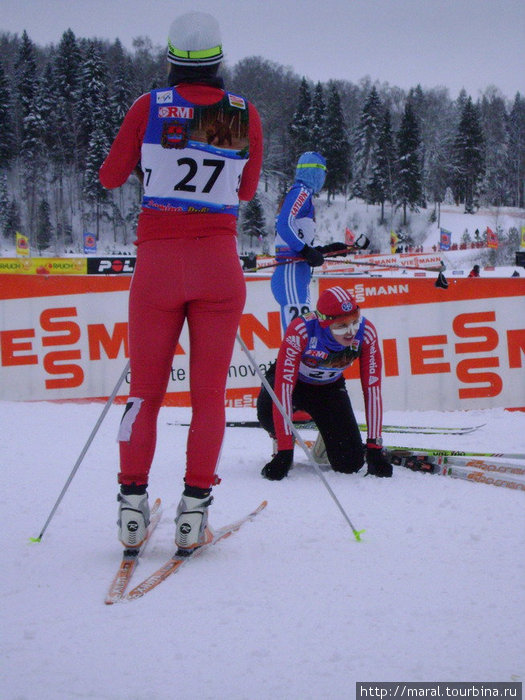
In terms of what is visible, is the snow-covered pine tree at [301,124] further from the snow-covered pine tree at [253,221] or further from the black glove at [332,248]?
the black glove at [332,248]

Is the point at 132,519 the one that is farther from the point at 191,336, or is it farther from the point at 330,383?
the point at 330,383

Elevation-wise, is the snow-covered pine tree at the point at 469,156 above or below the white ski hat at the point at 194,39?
above

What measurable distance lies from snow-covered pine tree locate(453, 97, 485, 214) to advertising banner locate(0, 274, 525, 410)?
53.5 metres

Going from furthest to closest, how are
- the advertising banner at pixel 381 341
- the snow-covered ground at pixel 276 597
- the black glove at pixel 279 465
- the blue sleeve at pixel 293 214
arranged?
1. the advertising banner at pixel 381 341
2. the blue sleeve at pixel 293 214
3. the black glove at pixel 279 465
4. the snow-covered ground at pixel 276 597

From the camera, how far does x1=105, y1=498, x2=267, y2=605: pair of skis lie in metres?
1.78

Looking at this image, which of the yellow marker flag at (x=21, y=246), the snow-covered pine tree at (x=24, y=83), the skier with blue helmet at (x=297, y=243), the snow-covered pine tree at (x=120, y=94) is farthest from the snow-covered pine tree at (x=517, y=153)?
the skier with blue helmet at (x=297, y=243)

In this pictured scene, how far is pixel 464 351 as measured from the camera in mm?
6613

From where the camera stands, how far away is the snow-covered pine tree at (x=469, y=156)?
2205 inches

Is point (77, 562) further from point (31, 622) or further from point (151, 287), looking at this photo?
point (151, 287)

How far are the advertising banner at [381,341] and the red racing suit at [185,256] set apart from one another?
4463 millimetres

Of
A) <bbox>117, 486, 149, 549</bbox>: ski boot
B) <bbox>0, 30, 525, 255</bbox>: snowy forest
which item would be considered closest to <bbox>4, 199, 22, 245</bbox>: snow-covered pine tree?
<bbox>0, 30, 525, 255</bbox>: snowy forest

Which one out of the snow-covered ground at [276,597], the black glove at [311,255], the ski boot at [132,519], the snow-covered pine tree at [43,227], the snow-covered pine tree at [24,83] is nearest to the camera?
the snow-covered ground at [276,597]

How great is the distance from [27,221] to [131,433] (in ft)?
Result: 157

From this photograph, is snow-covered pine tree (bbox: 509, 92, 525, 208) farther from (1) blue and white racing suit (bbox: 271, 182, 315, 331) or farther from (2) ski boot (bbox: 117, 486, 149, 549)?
(2) ski boot (bbox: 117, 486, 149, 549)
